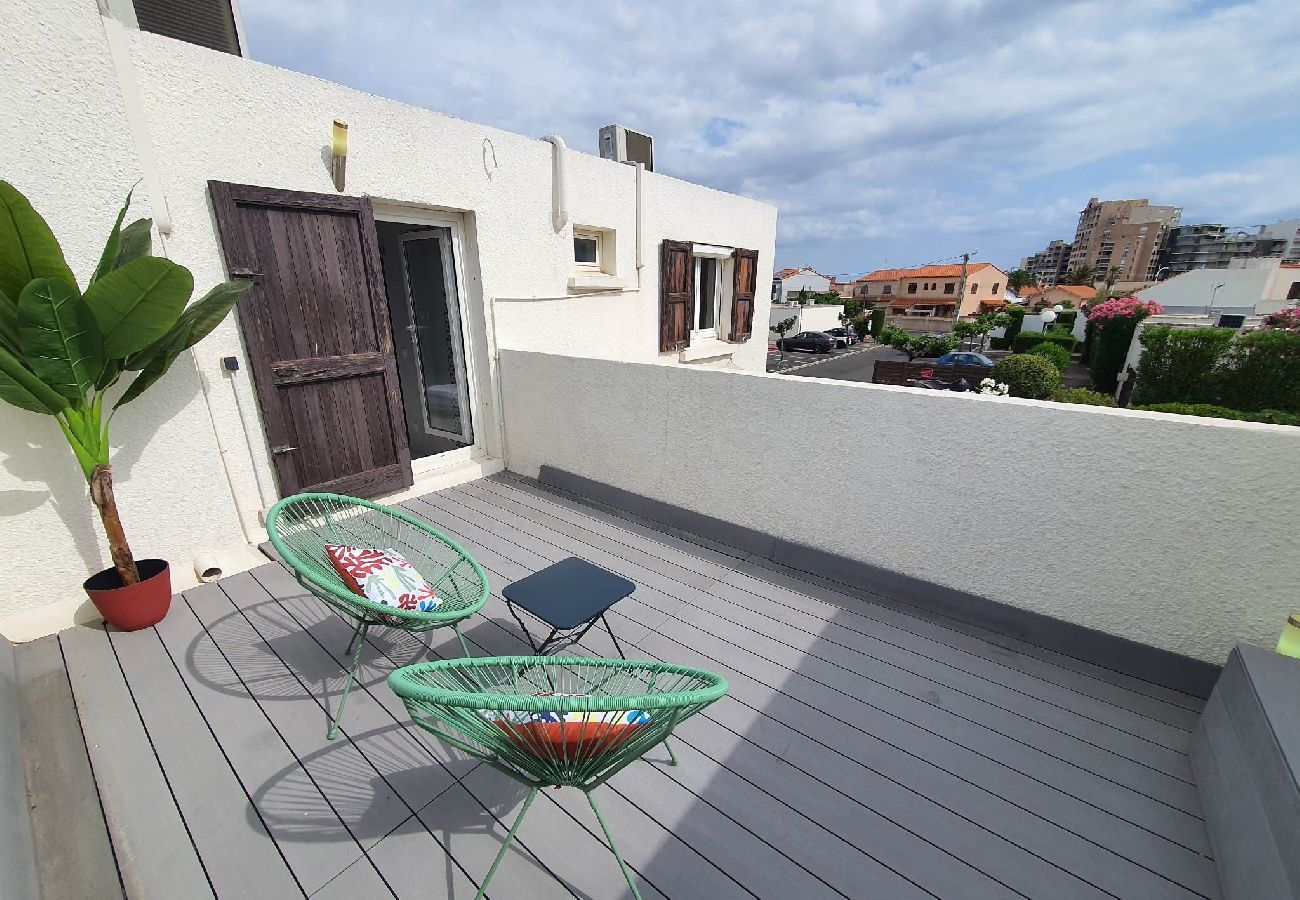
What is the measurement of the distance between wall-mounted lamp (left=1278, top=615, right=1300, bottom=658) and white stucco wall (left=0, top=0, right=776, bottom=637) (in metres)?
5.41

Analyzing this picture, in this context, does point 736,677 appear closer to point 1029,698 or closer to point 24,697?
point 1029,698

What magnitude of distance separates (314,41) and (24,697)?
5038mm

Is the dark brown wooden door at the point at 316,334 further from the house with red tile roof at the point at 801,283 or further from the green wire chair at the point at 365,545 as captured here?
the house with red tile roof at the point at 801,283

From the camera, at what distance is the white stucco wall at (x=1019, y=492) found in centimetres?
225

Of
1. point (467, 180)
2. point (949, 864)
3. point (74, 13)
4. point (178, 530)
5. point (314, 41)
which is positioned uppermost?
point (314, 41)

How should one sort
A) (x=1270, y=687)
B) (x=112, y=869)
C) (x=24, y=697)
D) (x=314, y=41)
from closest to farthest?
(x=112, y=869) < (x=1270, y=687) < (x=24, y=697) < (x=314, y=41)

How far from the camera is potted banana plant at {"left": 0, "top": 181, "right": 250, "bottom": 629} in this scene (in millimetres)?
2205

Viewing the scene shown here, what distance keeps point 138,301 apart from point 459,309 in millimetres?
2695

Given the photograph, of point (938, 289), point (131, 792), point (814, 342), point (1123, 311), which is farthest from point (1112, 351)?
point (938, 289)

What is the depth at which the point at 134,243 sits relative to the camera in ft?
8.89

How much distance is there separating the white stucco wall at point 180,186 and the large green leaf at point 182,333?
15.9 inches

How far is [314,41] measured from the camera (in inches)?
169

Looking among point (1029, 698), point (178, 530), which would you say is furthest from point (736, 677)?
point (178, 530)

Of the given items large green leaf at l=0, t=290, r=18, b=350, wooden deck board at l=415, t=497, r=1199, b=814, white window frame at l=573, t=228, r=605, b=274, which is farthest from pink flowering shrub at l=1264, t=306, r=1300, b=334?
large green leaf at l=0, t=290, r=18, b=350
